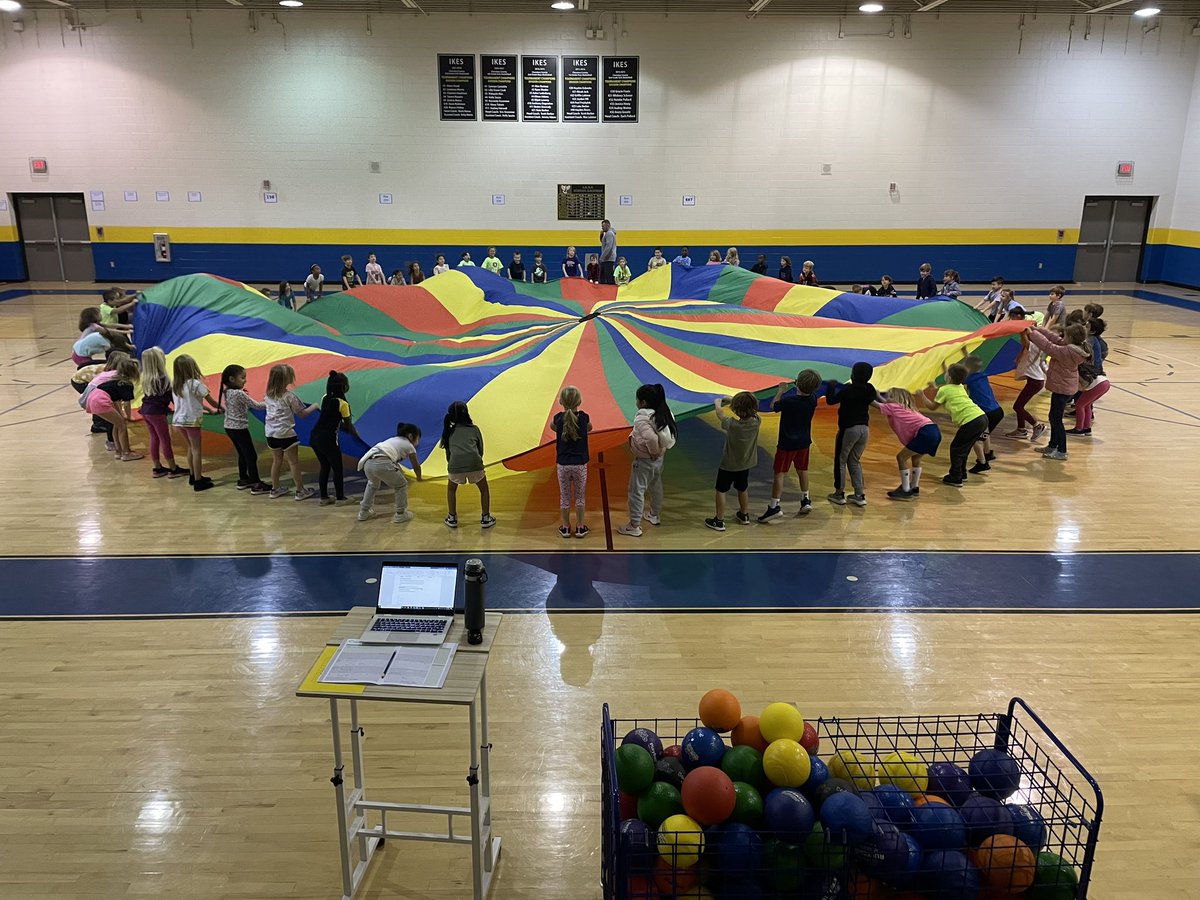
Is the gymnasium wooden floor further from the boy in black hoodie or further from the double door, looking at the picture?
the double door

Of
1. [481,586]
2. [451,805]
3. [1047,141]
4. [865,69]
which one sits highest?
[865,69]

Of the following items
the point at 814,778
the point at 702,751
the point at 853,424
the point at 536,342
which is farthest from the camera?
→ the point at 536,342

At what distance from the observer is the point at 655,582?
472 centimetres

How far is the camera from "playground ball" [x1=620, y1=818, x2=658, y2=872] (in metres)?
2.07

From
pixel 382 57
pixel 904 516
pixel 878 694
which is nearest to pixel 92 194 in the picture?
pixel 382 57

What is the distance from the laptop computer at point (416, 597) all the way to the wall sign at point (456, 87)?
44.8 ft

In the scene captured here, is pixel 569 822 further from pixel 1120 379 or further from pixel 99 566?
pixel 1120 379

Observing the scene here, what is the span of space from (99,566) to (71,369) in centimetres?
601

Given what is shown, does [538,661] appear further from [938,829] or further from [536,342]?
[536,342]

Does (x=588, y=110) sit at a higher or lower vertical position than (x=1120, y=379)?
higher

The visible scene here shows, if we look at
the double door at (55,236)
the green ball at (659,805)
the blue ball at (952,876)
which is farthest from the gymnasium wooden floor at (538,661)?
the double door at (55,236)

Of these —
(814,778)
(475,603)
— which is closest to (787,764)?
(814,778)

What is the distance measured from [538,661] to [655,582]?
3.34 ft

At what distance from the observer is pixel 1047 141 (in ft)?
50.8
